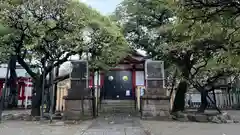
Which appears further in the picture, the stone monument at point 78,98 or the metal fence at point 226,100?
the metal fence at point 226,100

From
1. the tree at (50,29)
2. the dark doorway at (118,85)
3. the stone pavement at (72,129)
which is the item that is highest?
the tree at (50,29)

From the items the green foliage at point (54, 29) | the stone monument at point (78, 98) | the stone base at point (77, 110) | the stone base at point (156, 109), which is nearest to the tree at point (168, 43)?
the stone base at point (156, 109)

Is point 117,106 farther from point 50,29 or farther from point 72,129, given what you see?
point 72,129

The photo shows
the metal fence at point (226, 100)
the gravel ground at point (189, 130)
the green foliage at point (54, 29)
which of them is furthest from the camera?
the metal fence at point (226, 100)

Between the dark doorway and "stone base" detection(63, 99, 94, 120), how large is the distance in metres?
8.68

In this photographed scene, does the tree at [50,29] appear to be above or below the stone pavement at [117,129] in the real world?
above

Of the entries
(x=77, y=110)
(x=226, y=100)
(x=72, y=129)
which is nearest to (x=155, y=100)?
(x=77, y=110)

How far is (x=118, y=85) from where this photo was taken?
830 inches

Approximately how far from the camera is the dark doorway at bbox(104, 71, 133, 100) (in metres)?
20.7

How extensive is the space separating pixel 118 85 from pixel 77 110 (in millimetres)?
9713

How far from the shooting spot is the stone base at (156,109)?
1127 centimetres

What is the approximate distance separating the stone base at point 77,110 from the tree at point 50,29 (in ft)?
5.93

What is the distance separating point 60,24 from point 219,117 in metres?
8.42

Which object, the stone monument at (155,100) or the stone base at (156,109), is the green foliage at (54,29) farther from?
the stone base at (156,109)
